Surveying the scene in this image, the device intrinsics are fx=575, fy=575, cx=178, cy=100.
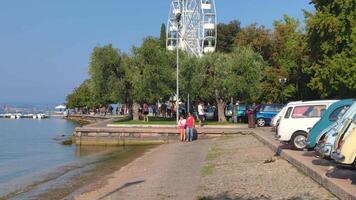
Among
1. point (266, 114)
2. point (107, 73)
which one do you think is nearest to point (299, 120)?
point (266, 114)

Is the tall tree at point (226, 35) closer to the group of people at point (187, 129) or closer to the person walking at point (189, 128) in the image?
the group of people at point (187, 129)

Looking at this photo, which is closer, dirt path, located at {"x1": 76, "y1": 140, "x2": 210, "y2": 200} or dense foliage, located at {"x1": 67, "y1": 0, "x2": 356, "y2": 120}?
dirt path, located at {"x1": 76, "y1": 140, "x2": 210, "y2": 200}

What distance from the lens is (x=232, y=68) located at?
43.4 meters

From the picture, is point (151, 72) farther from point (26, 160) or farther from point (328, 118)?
point (328, 118)

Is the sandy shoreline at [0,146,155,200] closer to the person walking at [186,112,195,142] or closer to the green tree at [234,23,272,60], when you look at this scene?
the person walking at [186,112,195,142]

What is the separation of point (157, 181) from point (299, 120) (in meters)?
6.79

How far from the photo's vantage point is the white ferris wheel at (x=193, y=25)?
228 feet

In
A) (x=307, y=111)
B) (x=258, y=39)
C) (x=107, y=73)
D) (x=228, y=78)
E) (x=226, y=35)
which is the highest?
(x=226, y=35)

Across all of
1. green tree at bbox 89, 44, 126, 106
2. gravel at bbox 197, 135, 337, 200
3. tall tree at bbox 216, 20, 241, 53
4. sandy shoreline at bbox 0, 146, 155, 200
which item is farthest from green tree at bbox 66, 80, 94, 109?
gravel at bbox 197, 135, 337, 200

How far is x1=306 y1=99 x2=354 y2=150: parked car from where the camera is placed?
53.2 ft

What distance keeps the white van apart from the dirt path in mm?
3233

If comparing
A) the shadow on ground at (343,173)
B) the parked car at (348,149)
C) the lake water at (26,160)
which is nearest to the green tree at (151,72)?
the lake water at (26,160)

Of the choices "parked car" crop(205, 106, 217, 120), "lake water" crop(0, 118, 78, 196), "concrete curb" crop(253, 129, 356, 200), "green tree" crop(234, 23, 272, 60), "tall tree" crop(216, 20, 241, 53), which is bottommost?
"lake water" crop(0, 118, 78, 196)

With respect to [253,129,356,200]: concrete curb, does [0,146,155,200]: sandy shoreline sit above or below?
below
